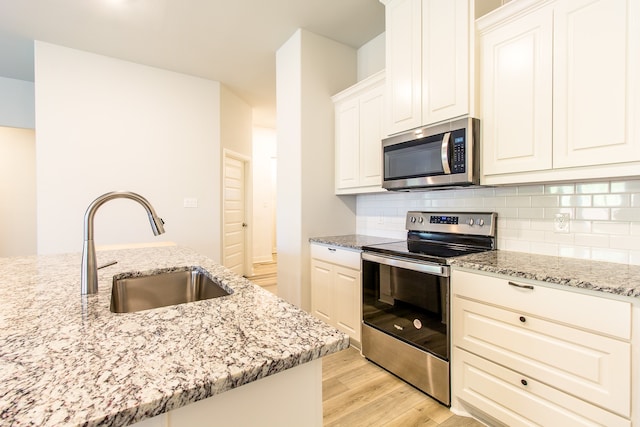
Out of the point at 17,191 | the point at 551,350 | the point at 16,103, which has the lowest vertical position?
the point at 551,350

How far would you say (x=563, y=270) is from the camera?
4.63 feet

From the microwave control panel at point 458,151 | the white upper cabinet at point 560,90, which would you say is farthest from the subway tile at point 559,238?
the microwave control panel at point 458,151

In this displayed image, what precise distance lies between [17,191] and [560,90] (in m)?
6.13

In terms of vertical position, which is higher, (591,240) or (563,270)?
(591,240)

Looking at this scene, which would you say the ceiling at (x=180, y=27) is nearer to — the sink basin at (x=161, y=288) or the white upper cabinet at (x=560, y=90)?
the white upper cabinet at (x=560, y=90)

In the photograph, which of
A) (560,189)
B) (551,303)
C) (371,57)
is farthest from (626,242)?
(371,57)

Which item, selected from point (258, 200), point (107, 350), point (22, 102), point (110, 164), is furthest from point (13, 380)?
point (258, 200)

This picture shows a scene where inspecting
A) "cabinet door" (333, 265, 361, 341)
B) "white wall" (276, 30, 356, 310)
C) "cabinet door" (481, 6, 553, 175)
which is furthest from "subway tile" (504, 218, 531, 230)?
"white wall" (276, 30, 356, 310)

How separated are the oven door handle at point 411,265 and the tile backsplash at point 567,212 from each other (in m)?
0.62

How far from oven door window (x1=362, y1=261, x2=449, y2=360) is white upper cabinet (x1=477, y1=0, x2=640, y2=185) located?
0.76m

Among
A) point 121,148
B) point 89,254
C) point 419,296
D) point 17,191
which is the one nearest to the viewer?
point 89,254

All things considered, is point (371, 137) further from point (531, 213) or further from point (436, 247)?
point (531, 213)

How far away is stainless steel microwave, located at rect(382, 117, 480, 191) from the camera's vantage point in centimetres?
182

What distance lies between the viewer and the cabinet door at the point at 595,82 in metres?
1.31
